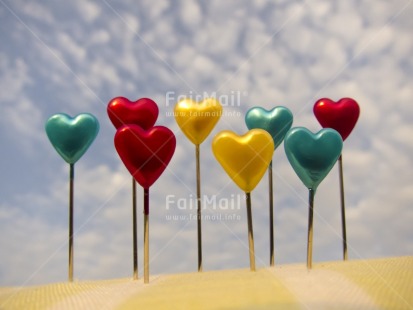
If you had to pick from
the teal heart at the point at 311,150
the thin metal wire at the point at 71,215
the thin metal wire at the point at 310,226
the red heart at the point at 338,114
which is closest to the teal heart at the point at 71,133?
the thin metal wire at the point at 71,215

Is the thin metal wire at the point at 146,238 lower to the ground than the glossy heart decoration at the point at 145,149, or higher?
lower

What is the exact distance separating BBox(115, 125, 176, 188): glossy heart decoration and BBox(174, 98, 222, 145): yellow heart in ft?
3.84

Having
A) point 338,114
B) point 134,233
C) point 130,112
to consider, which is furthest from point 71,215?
point 338,114

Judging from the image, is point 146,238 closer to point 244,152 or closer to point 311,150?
point 244,152

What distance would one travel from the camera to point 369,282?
8.63 metres

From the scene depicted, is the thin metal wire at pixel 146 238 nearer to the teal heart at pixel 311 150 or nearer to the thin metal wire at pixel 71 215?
Answer: the thin metal wire at pixel 71 215

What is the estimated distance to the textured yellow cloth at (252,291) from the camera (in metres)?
7.80

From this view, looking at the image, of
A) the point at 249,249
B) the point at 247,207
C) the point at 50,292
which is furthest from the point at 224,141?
the point at 50,292

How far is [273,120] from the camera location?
11.4 meters

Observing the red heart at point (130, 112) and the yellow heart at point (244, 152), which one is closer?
the yellow heart at point (244, 152)

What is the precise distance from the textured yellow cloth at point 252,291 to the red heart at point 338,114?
2856 millimetres

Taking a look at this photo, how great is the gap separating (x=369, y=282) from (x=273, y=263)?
119 inches

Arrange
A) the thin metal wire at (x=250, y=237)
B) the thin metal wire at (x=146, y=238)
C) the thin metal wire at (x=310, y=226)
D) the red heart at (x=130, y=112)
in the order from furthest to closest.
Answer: the red heart at (x=130, y=112) → the thin metal wire at (x=250, y=237) → the thin metal wire at (x=310, y=226) → the thin metal wire at (x=146, y=238)

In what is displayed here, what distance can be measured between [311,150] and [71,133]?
4.89 meters
